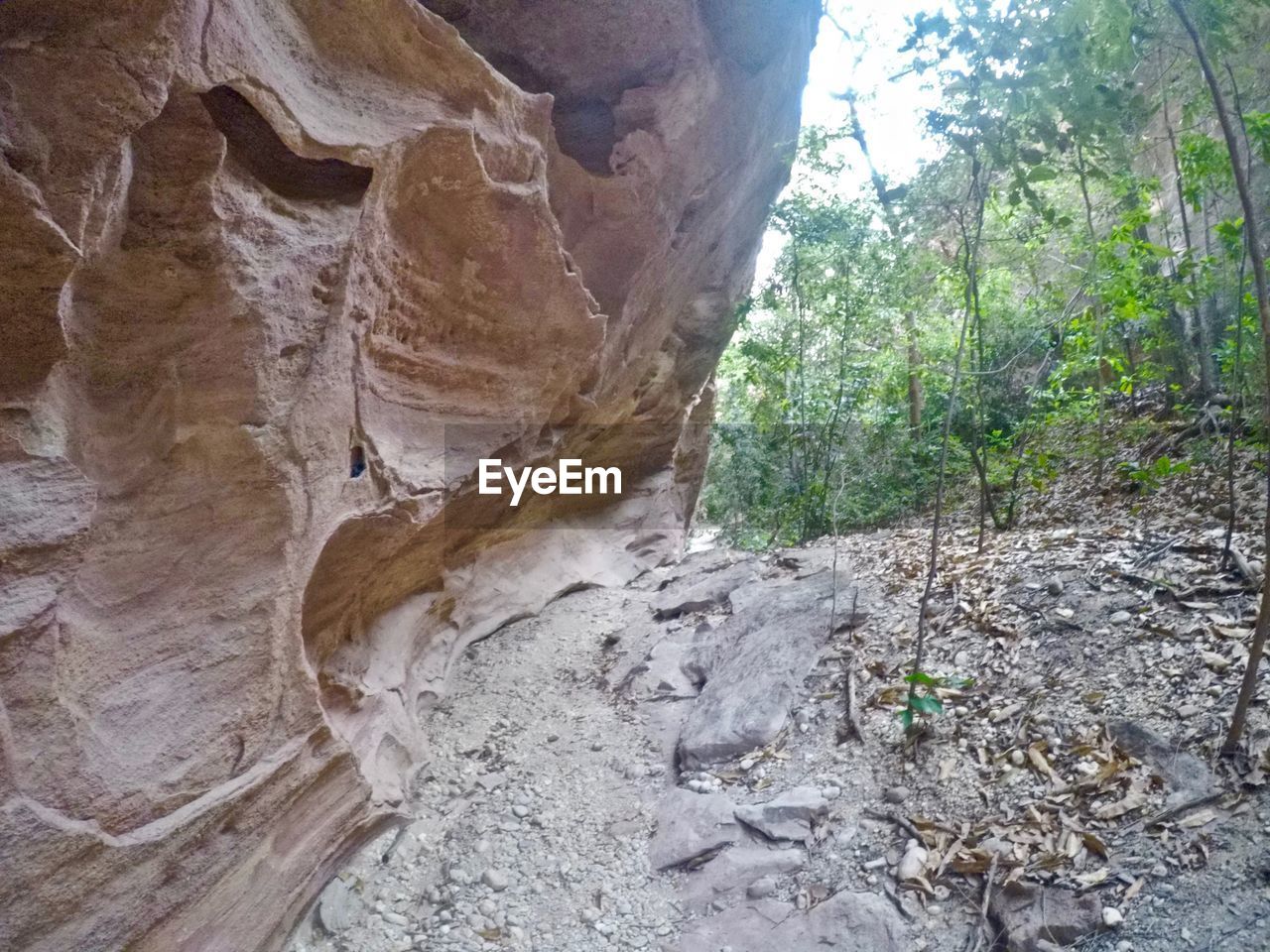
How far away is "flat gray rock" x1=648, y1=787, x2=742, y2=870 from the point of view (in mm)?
3502

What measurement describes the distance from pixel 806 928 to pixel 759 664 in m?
1.82

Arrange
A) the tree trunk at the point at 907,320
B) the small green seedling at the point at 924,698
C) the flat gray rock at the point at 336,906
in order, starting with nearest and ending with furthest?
the flat gray rock at the point at 336,906 < the small green seedling at the point at 924,698 < the tree trunk at the point at 907,320

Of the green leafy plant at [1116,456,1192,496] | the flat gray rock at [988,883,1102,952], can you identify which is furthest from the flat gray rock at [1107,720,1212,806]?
the green leafy plant at [1116,456,1192,496]

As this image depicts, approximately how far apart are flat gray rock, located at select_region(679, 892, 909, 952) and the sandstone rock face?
1688 mm

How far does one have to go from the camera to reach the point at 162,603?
2.60 m

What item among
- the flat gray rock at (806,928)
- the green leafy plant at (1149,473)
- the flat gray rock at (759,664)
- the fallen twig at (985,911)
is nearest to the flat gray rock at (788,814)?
the flat gray rock at (806,928)

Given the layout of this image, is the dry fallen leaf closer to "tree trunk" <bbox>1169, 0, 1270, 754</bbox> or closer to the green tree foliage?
"tree trunk" <bbox>1169, 0, 1270, 754</bbox>

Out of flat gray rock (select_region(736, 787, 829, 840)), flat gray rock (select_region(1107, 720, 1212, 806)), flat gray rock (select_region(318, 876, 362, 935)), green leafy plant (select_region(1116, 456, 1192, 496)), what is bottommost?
flat gray rock (select_region(318, 876, 362, 935))

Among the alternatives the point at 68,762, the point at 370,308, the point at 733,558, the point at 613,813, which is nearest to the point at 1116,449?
the point at 733,558

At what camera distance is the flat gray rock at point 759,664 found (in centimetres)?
417

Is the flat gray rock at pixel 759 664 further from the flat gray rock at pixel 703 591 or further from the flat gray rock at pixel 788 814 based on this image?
the flat gray rock at pixel 788 814

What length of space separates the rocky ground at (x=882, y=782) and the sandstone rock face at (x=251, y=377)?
58 centimetres

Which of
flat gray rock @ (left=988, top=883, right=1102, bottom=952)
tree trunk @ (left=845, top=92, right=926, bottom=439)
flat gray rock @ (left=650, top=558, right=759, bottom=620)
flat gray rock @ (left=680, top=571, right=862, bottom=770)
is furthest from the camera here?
flat gray rock @ (left=650, top=558, right=759, bottom=620)

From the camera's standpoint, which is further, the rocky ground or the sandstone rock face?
the rocky ground
